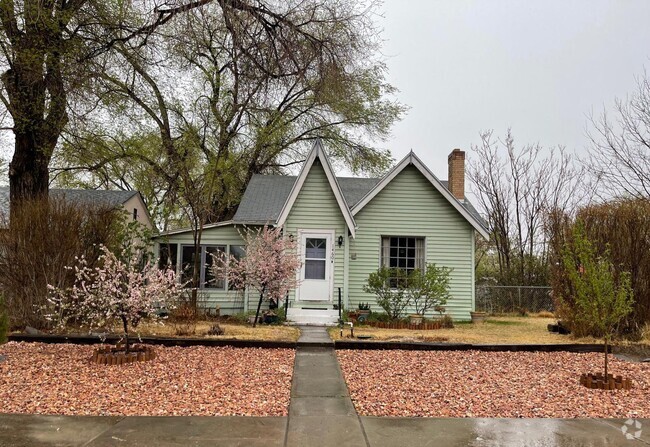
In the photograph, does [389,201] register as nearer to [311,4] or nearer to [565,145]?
[311,4]

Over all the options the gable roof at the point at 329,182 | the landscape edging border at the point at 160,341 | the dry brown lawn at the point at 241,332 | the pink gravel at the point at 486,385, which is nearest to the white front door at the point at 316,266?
the gable roof at the point at 329,182

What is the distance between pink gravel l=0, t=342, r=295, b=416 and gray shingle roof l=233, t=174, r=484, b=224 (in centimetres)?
713

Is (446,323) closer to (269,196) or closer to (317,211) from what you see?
(317,211)

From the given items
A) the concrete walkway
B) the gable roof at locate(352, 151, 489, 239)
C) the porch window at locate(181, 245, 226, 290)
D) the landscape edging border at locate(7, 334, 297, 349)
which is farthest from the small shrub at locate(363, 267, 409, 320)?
the concrete walkway

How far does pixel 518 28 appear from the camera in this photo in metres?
10.7

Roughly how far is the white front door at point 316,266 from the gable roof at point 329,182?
724mm

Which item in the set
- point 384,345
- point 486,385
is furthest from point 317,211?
point 486,385

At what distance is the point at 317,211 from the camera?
14.6m

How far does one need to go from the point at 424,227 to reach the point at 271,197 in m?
5.57

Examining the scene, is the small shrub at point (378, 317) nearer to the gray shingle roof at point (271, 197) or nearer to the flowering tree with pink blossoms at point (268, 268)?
the flowering tree with pink blossoms at point (268, 268)

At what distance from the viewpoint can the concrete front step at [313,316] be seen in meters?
13.6

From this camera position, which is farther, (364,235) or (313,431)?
(364,235)

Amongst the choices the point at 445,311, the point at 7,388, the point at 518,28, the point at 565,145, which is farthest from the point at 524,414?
the point at 565,145

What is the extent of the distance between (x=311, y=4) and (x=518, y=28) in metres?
4.62
